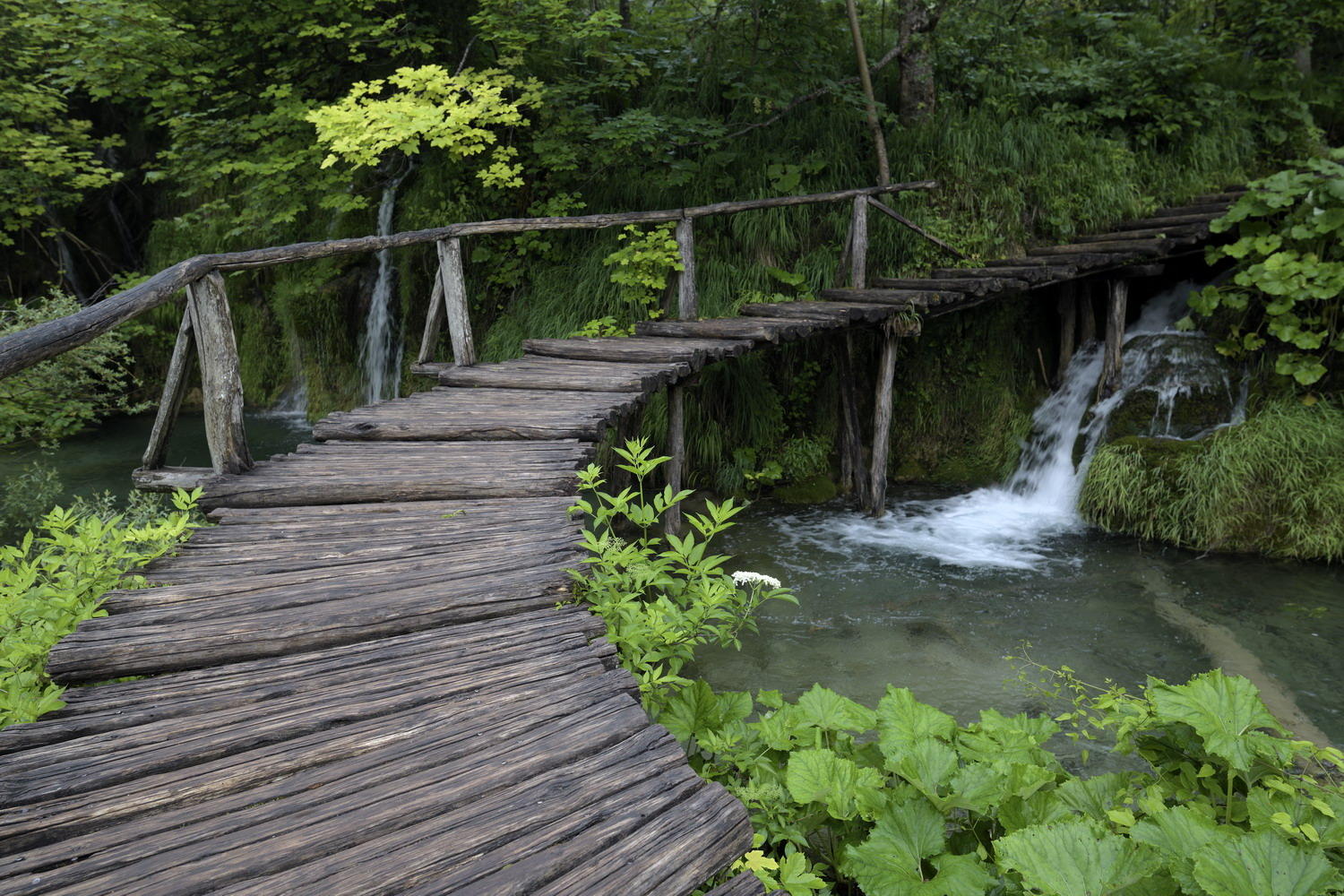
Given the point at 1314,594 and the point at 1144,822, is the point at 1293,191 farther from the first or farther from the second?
the point at 1144,822

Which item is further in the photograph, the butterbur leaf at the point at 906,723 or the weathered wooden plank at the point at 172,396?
the weathered wooden plank at the point at 172,396

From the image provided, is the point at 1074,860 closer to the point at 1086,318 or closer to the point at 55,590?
the point at 55,590

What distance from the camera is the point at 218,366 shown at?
154 inches

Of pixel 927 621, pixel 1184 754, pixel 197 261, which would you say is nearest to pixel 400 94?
pixel 197 261

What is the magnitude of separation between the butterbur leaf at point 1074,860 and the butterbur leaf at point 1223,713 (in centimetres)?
41

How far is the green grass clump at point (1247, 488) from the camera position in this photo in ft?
23.1

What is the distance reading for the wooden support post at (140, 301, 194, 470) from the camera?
3906 millimetres

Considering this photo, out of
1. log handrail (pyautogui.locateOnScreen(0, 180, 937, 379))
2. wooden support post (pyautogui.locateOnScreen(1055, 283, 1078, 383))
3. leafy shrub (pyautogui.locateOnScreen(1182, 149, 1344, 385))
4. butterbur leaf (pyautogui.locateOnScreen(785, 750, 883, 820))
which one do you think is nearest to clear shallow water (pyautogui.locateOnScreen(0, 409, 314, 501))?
log handrail (pyautogui.locateOnScreen(0, 180, 937, 379))

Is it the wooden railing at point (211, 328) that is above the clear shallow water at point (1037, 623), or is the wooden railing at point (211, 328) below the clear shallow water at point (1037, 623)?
above

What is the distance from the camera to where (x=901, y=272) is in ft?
29.7

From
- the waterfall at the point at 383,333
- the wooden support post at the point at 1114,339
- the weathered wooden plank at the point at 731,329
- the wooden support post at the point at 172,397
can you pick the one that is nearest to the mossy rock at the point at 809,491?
the weathered wooden plank at the point at 731,329

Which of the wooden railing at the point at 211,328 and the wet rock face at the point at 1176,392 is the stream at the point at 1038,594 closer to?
the wet rock face at the point at 1176,392

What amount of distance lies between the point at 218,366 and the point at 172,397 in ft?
0.89

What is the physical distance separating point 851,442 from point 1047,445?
2.02 meters
